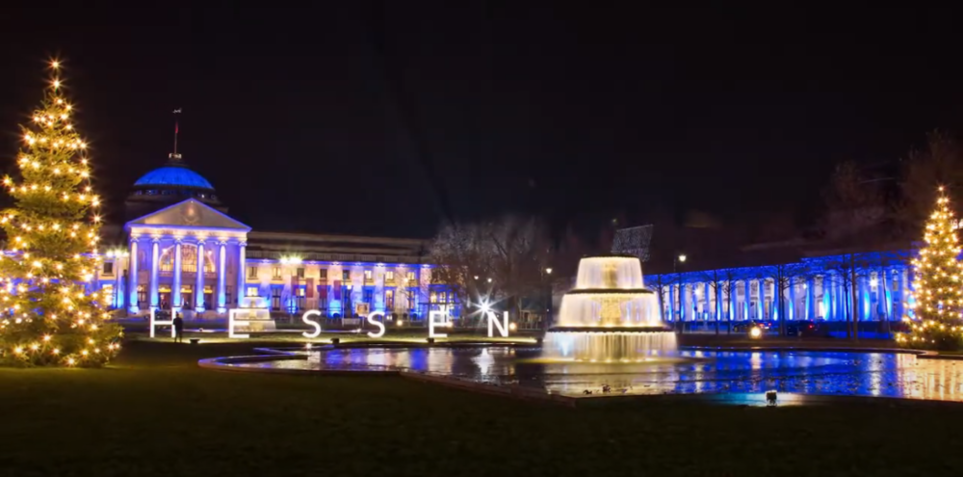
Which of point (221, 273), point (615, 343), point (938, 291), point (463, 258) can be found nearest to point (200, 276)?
point (221, 273)

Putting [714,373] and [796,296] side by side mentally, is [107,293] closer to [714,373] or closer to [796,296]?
[714,373]

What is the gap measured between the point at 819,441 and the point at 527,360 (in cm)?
1731

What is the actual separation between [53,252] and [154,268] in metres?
95.4

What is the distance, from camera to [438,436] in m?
11.0

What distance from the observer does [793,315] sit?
292 feet

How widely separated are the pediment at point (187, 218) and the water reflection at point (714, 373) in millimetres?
92437

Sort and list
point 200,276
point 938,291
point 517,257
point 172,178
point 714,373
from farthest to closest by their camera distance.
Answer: point 172,178 → point 200,276 → point 517,257 → point 938,291 → point 714,373

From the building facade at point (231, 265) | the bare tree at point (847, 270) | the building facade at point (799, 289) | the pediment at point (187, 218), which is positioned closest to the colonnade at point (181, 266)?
the building facade at point (231, 265)

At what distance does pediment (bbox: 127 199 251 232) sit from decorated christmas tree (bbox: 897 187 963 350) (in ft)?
327

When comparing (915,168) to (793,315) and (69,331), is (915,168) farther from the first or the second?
(69,331)

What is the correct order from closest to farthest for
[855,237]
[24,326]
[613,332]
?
[24,326] < [613,332] < [855,237]

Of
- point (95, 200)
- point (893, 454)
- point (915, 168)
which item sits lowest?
point (893, 454)

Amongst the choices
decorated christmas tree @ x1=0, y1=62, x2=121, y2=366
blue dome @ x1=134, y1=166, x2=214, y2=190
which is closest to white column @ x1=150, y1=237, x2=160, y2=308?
blue dome @ x1=134, y1=166, x2=214, y2=190

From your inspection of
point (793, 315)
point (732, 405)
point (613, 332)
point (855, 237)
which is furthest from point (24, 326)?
point (793, 315)
